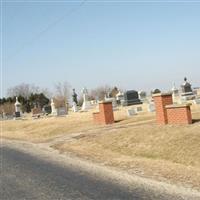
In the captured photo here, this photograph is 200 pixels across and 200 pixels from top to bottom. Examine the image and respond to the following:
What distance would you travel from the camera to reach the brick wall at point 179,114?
56.2 ft

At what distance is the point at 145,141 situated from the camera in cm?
1609

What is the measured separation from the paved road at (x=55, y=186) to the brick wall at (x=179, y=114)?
219 inches

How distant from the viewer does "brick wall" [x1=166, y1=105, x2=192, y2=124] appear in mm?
17131

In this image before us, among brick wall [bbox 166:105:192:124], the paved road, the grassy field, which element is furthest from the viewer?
brick wall [bbox 166:105:192:124]

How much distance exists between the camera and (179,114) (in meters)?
17.6

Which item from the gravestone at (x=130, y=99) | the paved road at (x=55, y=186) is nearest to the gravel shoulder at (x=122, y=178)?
the paved road at (x=55, y=186)

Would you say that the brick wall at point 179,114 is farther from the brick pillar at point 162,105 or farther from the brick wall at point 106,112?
the brick wall at point 106,112

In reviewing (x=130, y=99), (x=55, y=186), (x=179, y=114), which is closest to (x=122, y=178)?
(x=55, y=186)

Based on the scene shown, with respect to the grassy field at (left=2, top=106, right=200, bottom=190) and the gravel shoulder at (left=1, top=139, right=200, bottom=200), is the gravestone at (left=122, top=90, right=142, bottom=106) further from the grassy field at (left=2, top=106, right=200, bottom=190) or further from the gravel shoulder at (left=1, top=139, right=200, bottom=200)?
the gravel shoulder at (left=1, top=139, right=200, bottom=200)

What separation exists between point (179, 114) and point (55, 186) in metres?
8.43

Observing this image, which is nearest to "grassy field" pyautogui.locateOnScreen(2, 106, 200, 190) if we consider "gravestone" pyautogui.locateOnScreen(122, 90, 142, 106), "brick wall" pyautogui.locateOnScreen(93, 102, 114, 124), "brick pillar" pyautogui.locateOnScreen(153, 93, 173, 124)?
"brick pillar" pyautogui.locateOnScreen(153, 93, 173, 124)

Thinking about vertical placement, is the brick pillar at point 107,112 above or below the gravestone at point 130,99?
below

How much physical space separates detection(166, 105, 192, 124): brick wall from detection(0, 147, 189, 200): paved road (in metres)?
5.56

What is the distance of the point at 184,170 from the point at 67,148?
906 cm
